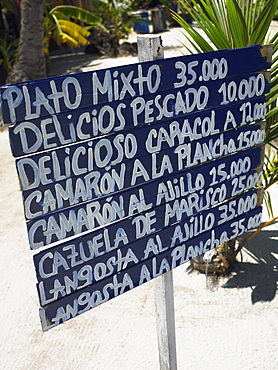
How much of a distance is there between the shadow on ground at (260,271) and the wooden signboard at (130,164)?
3.89 feet

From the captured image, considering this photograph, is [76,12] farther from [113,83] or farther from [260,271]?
[113,83]

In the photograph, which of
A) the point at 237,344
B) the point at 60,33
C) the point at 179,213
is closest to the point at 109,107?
the point at 179,213

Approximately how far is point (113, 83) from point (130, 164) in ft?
1.26

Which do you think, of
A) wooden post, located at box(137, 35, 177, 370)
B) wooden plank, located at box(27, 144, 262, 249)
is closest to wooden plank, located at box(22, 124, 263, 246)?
wooden plank, located at box(27, 144, 262, 249)

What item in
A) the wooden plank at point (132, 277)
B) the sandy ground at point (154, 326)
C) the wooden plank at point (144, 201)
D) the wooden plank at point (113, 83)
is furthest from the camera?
the sandy ground at point (154, 326)

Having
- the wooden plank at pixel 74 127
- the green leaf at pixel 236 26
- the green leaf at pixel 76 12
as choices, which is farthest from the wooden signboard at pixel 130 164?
the green leaf at pixel 76 12

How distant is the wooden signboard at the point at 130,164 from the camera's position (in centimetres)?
185

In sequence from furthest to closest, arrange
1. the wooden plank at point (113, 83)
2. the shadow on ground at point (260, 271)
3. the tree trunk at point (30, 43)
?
the tree trunk at point (30, 43), the shadow on ground at point (260, 271), the wooden plank at point (113, 83)

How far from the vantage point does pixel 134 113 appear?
80.7 inches

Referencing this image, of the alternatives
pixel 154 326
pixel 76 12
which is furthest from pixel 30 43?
pixel 154 326

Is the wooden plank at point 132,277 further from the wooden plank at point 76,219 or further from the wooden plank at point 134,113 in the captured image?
the wooden plank at point 134,113

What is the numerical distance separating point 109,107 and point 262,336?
2120 mm

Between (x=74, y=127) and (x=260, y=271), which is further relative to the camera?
(x=260, y=271)

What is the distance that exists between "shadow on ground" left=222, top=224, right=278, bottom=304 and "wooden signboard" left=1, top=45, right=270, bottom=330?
3.89 ft
